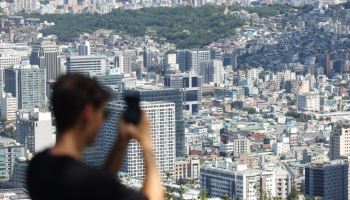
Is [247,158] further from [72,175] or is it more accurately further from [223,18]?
[223,18]

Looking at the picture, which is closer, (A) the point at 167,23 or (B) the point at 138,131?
(B) the point at 138,131

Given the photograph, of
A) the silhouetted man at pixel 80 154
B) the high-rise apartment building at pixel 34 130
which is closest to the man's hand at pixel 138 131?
the silhouetted man at pixel 80 154

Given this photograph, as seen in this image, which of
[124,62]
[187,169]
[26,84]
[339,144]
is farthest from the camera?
[124,62]

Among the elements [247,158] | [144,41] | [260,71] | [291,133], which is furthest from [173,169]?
[144,41]

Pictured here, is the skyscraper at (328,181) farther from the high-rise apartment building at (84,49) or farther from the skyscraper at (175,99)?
the high-rise apartment building at (84,49)

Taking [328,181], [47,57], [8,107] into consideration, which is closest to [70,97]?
[328,181]

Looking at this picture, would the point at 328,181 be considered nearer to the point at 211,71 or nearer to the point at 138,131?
the point at 138,131
